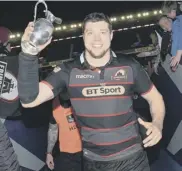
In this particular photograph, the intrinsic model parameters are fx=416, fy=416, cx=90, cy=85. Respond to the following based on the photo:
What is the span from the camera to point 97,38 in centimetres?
282

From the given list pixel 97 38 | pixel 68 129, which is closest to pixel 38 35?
pixel 97 38

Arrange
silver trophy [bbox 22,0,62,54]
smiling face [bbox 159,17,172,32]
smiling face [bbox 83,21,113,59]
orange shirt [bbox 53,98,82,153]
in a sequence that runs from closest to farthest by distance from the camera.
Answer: silver trophy [bbox 22,0,62,54]
smiling face [bbox 83,21,113,59]
orange shirt [bbox 53,98,82,153]
smiling face [bbox 159,17,172,32]

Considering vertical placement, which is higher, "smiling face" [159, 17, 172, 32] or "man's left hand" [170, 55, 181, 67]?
"smiling face" [159, 17, 172, 32]

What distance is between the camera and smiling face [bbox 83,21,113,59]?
112 inches

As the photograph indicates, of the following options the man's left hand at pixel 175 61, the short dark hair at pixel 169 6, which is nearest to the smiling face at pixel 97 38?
the man's left hand at pixel 175 61

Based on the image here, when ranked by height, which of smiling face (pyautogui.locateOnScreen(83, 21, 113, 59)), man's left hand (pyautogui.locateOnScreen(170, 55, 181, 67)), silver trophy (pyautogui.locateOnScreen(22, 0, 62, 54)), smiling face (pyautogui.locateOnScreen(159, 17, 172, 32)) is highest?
silver trophy (pyautogui.locateOnScreen(22, 0, 62, 54))

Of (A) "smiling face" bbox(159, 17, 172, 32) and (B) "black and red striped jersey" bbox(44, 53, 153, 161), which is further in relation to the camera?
(A) "smiling face" bbox(159, 17, 172, 32)

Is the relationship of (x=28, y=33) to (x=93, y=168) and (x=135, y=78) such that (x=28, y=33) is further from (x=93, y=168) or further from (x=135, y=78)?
(x=93, y=168)

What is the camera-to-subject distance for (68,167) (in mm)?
4031

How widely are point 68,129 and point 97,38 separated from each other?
4.71 feet

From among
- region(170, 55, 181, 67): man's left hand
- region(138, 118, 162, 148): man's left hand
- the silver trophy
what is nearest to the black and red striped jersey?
region(138, 118, 162, 148): man's left hand

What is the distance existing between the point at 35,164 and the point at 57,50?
7.96ft

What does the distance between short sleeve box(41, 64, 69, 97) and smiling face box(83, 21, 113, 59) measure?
235 mm

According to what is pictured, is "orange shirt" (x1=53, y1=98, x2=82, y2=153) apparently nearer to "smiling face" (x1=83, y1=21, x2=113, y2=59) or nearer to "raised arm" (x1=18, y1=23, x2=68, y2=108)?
"raised arm" (x1=18, y1=23, x2=68, y2=108)
